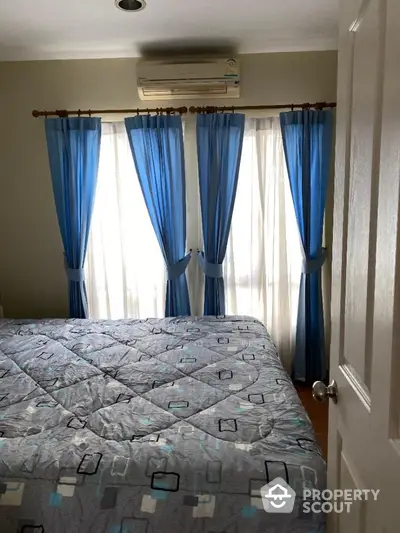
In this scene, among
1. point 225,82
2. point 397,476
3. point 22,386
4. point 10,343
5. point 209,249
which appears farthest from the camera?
point 209,249

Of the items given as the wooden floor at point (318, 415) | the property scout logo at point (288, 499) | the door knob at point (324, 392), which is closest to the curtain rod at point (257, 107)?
the wooden floor at point (318, 415)

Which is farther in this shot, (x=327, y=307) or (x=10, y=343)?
(x=327, y=307)

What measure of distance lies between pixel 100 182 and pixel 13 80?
1026 mm

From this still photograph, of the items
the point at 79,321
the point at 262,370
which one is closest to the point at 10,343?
the point at 79,321

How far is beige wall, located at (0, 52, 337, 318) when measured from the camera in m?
3.08

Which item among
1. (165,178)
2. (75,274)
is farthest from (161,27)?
(75,274)

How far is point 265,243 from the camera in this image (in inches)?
127

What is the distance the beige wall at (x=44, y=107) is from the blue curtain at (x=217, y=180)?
26 cm

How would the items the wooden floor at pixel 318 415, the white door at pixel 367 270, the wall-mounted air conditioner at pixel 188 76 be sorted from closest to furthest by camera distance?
the white door at pixel 367 270
the wooden floor at pixel 318 415
the wall-mounted air conditioner at pixel 188 76

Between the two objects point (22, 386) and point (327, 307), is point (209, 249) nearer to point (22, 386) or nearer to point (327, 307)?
point (327, 307)

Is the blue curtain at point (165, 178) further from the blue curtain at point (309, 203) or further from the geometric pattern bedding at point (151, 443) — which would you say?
the geometric pattern bedding at point (151, 443)

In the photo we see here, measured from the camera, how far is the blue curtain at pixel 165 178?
303 centimetres

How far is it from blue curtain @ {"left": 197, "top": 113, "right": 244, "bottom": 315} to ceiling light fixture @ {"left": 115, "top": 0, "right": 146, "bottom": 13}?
81 cm

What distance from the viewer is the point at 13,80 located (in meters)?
3.19
